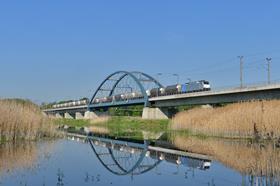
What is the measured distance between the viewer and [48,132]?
1300 inches

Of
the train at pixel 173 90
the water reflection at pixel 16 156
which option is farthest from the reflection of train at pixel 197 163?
the train at pixel 173 90

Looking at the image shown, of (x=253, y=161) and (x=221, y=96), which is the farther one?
(x=221, y=96)

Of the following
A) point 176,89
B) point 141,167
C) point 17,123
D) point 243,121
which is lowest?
point 141,167

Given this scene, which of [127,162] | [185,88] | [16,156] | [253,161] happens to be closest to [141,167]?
[127,162]

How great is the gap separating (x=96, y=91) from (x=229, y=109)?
9249cm

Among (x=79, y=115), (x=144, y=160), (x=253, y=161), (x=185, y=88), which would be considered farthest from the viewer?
(x=79, y=115)

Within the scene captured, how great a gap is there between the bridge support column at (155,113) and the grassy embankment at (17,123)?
50.8 metres

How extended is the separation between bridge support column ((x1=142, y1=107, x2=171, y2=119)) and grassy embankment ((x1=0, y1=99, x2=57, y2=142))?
167ft

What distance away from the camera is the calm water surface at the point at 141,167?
15.1 metres

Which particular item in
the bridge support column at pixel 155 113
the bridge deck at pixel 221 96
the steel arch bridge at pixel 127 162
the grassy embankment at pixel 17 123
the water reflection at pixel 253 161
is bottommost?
the steel arch bridge at pixel 127 162

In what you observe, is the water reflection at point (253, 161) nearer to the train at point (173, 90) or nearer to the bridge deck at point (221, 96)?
the bridge deck at point (221, 96)

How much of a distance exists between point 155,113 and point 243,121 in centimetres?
5172

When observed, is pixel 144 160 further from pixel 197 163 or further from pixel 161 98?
pixel 161 98

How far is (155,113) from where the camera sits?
275 feet
